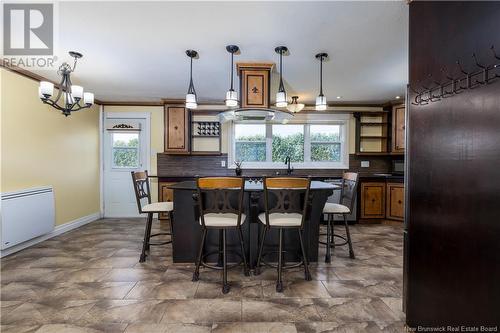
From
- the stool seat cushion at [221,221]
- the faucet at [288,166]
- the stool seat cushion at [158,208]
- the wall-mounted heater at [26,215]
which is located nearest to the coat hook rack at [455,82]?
the stool seat cushion at [221,221]

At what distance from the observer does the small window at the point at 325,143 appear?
5148 millimetres

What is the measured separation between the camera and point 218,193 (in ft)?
7.23

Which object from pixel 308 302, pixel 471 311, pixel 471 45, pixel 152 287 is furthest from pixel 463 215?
pixel 152 287

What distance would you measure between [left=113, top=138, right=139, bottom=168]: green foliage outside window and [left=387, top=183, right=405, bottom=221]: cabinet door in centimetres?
511

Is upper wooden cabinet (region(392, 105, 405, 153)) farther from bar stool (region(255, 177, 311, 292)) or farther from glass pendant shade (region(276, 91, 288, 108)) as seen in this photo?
bar stool (region(255, 177, 311, 292))

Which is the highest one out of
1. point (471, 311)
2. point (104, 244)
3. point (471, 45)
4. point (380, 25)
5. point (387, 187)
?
point (380, 25)

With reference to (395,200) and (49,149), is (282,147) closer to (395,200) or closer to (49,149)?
(395,200)

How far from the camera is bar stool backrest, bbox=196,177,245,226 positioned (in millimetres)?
2117

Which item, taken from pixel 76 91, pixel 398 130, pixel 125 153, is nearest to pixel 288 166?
pixel 398 130

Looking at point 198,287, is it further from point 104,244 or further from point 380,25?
point 380,25

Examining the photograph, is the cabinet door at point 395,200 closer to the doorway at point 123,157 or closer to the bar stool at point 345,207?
the bar stool at point 345,207

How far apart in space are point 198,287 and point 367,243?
2545 mm

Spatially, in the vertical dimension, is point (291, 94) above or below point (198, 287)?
above

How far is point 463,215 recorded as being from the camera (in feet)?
4.00
